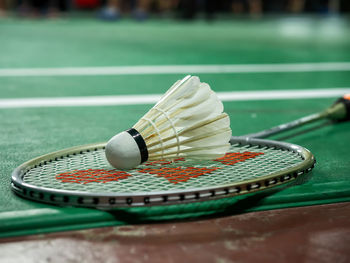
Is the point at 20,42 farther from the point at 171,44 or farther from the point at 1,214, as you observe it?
the point at 1,214

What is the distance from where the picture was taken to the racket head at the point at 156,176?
1.11 meters

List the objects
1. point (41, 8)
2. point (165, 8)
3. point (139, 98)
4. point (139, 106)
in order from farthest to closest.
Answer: point (165, 8) → point (41, 8) → point (139, 98) → point (139, 106)

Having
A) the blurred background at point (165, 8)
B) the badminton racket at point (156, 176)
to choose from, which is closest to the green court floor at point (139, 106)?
the badminton racket at point (156, 176)

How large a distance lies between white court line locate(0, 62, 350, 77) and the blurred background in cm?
771

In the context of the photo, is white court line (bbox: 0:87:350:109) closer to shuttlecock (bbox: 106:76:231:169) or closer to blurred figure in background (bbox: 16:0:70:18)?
shuttlecock (bbox: 106:76:231:169)

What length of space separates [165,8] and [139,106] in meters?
13.7

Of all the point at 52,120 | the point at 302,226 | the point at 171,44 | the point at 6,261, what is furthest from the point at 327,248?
the point at 171,44

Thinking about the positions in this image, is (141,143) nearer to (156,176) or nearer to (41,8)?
(156,176)

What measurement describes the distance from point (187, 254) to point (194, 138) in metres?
0.40

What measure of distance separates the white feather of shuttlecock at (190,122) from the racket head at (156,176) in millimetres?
46

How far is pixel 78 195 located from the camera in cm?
111

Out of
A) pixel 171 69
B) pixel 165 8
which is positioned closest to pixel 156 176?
pixel 171 69

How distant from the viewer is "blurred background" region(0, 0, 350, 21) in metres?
12.3

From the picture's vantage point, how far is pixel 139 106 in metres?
2.60
